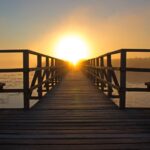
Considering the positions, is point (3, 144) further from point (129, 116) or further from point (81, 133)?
point (129, 116)

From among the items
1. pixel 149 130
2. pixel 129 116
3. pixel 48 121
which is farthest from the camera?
pixel 129 116

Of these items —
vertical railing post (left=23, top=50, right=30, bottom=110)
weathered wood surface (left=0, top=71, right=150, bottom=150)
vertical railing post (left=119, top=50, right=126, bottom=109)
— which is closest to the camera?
weathered wood surface (left=0, top=71, right=150, bottom=150)

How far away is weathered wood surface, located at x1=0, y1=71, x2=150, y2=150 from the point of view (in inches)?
169

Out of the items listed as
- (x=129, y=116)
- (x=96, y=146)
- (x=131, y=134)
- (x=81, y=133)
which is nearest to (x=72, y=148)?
(x=96, y=146)

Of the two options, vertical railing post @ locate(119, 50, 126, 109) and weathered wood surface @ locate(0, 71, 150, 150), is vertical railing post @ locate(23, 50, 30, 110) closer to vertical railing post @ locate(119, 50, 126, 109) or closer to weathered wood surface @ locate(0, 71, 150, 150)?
weathered wood surface @ locate(0, 71, 150, 150)

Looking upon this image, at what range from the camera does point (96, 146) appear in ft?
13.9

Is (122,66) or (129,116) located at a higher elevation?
(122,66)

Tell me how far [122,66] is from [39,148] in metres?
3.67

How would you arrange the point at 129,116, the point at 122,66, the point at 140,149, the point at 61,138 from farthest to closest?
1. the point at 122,66
2. the point at 129,116
3. the point at 61,138
4. the point at 140,149

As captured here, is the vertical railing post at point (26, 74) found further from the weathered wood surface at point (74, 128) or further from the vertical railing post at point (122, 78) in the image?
the vertical railing post at point (122, 78)

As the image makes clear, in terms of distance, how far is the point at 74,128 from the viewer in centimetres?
521

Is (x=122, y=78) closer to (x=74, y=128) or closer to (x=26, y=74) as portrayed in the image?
(x=26, y=74)

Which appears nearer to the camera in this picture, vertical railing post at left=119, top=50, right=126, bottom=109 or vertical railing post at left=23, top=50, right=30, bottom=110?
vertical railing post at left=23, top=50, right=30, bottom=110

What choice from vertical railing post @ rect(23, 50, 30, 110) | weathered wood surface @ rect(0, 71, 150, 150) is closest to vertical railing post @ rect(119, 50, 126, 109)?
weathered wood surface @ rect(0, 71, 150, 150)
